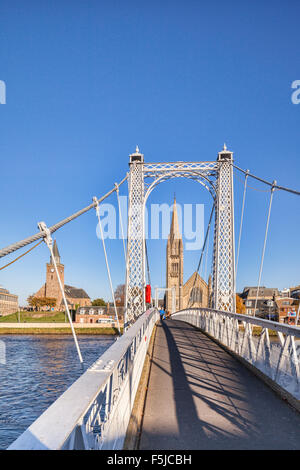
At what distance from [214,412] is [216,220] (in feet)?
50.2

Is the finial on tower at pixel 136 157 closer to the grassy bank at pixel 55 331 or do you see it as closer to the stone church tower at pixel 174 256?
the grassy bank at pixel 55 331

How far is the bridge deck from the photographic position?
4160 mm

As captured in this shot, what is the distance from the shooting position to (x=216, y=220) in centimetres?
1998

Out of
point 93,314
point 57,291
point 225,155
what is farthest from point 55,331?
point 57,291

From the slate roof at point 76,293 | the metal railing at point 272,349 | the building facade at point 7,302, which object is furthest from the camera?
the slate roof at point 76,293

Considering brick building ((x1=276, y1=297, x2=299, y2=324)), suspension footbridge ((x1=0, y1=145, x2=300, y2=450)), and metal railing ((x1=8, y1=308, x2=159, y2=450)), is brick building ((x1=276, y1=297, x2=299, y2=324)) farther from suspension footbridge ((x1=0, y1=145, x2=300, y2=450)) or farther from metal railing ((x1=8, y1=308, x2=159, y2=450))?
metal railing ((x1=8, y1=308, x2=159, y2=450))

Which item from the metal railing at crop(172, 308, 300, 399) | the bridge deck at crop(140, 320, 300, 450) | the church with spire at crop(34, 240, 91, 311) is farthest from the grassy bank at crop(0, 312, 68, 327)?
the bridge deck at crop(140, 320, 300, 450)

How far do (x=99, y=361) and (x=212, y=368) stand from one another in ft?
16.1

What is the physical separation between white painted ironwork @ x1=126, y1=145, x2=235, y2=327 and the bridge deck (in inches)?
420

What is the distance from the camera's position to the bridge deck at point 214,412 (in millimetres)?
4160

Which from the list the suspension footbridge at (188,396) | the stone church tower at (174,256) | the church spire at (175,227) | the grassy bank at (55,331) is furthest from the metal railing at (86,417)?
the church spire at (175,227)

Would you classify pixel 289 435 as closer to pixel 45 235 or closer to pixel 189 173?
pixel 45 235

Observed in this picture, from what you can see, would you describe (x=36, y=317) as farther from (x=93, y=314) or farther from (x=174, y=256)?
(x=174, y=256)

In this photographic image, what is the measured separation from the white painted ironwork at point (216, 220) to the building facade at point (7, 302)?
356ft
